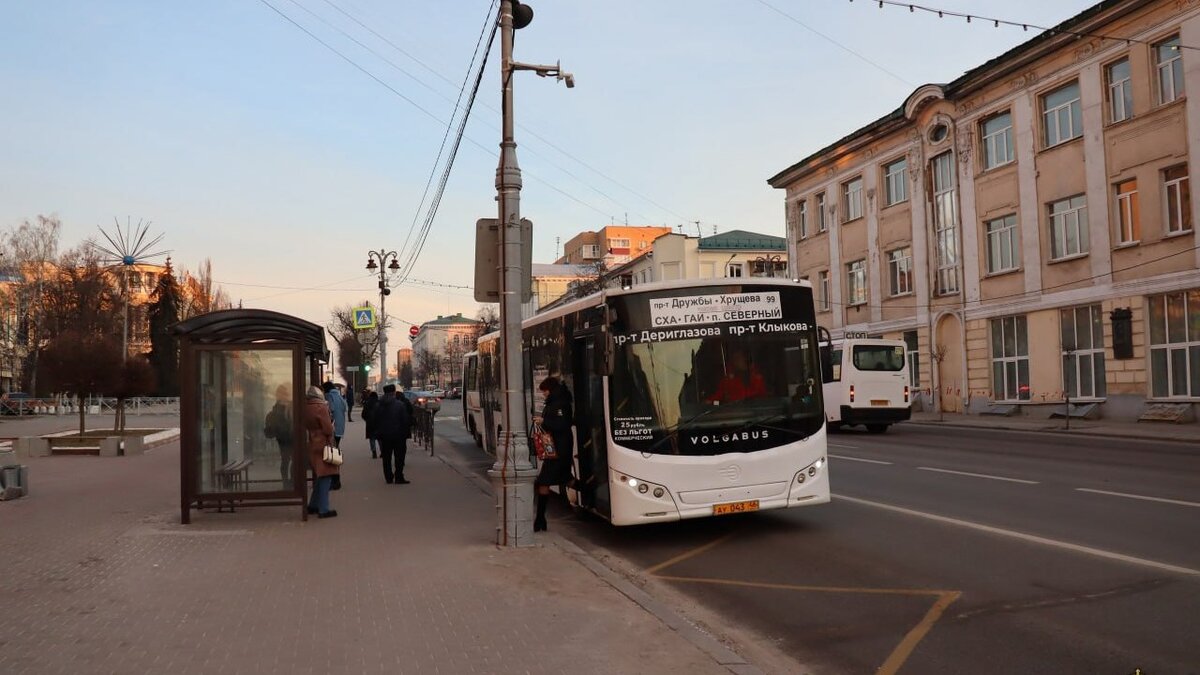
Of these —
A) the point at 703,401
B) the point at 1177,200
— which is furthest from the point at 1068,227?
the point at 703,401

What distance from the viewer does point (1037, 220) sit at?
1251 inches

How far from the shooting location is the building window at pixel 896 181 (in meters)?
39.8

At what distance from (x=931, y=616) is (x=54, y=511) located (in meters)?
11.2

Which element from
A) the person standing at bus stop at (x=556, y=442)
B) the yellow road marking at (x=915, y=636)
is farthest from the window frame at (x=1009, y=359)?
the yellow road marking at (x=915, y=636)

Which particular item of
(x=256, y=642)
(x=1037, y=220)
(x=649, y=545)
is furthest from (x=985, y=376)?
(x=256, y=642)

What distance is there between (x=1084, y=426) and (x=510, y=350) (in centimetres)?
2237

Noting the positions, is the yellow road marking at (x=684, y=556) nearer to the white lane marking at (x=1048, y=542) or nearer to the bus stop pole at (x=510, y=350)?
the bus stop pole at (x=510, y=350)

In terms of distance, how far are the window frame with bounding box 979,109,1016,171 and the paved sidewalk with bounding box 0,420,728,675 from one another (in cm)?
2786

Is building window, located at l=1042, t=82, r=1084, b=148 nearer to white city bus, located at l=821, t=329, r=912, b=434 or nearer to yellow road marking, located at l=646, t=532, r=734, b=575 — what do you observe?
white city bus, located at l=821, t=329, r=912, b=434

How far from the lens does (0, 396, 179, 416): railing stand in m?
53.7

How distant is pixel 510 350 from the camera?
9852 mm

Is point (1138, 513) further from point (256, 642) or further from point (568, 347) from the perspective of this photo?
point (256, 642)

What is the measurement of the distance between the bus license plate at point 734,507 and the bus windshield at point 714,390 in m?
0.54

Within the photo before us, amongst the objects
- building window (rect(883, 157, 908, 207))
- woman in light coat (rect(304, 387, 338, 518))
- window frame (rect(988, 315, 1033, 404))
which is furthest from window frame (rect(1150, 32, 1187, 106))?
woman in light coat (rect(304, 387, 338, 518))
